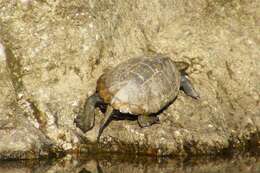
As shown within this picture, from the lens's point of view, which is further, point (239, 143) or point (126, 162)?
point (239, 143)

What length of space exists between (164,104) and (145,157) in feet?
2.97

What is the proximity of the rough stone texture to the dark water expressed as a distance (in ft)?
0.69

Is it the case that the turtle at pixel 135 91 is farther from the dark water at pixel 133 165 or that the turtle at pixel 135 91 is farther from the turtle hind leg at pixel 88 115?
the dark water at pixel 133 165

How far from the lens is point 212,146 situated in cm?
1150

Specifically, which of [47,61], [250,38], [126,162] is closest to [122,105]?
[126,162]

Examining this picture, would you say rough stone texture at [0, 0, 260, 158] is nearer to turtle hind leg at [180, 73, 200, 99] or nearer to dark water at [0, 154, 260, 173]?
turtle hind leg at [180, 73, 200, 99]

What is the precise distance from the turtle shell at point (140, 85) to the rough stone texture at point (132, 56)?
0.36 meters

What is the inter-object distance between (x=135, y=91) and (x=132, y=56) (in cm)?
137

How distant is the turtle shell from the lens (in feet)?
36.1

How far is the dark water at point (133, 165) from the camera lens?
10461mm

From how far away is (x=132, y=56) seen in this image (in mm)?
12281

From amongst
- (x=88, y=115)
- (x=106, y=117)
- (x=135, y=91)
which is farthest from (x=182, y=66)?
(x=88, y=115)

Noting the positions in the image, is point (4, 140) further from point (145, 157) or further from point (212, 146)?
point (212, 146)

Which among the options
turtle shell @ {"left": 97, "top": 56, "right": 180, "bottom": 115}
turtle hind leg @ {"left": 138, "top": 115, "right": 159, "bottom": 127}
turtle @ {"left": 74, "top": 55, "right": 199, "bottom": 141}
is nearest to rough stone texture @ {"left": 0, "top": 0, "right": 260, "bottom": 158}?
turtle hind leg @ {"left": 138, "top": 115, "right": 159, "bottom": 127}
